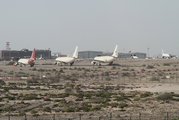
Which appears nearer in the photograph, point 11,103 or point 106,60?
point 11,103

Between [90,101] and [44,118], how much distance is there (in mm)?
9001

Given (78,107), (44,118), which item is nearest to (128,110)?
(78,107)

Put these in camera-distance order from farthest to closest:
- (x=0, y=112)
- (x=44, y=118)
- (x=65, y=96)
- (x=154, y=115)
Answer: (x=65, y=96) < (x=0, y=112) < (x=154, y=115) < (x=44, y=118)

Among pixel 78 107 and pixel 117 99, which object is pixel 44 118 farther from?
pixel 117 99

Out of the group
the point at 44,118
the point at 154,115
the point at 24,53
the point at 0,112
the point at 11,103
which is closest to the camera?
the point at 44,118

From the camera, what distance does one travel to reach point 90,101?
1151 inches

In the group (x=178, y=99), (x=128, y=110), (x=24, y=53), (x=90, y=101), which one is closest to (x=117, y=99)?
(x=90, y=101)

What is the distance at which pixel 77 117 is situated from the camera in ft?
71.5

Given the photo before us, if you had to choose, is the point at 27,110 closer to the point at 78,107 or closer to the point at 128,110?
the point at 78,107

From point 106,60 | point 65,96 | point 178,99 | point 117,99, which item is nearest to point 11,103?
point 65,96

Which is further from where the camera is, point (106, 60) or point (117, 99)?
point (106, 60)

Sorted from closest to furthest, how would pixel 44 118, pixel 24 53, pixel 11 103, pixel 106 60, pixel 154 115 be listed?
pixel 44 118, pixel 154 115, pixel 11 103, pixel 106 60, pixel 24 53

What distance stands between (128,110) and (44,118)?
8.37 metres

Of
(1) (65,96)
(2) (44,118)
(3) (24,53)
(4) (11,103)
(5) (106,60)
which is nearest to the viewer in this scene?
(2) (44,118)
